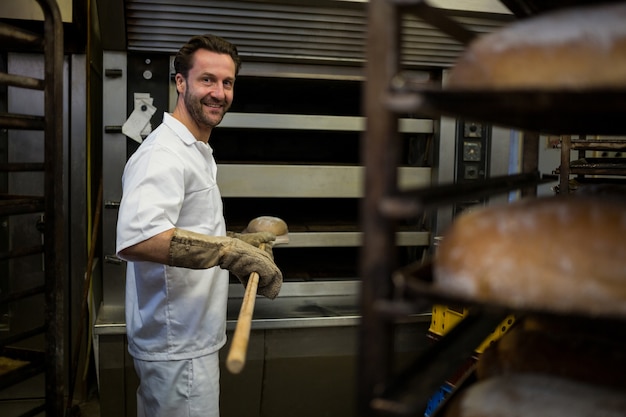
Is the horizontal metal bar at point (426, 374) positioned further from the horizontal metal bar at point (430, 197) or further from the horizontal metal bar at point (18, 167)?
the horizontal metal bar at point (18, 167)

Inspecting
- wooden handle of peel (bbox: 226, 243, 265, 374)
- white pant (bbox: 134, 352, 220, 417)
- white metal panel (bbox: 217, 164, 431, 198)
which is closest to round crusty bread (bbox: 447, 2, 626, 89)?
wooden handle of peel (bbox: 226, 243, 265, 374)

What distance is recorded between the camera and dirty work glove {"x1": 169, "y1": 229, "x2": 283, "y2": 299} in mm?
1704

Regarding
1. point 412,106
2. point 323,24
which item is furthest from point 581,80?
point 323,24

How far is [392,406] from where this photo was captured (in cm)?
70

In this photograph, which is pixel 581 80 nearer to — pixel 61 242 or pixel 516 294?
pixel 516 294

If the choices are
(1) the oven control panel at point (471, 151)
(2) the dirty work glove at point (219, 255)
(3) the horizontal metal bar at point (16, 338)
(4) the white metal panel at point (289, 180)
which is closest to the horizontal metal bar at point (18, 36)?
(2) the dirty work glove at point (219, 255)

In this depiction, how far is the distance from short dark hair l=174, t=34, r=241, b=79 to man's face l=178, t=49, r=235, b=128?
0.05 ft

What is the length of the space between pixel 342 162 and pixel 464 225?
7.47 ft

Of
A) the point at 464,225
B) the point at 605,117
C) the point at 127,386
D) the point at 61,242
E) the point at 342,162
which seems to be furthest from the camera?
the point at 342,162

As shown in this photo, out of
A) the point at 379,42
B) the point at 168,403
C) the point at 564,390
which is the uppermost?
the point at 379,42

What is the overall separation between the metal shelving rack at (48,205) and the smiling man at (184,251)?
8.6 inches

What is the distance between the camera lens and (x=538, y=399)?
33.1 inches

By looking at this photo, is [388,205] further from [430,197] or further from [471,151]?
[471,151]

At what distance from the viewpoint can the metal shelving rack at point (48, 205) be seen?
148cm
